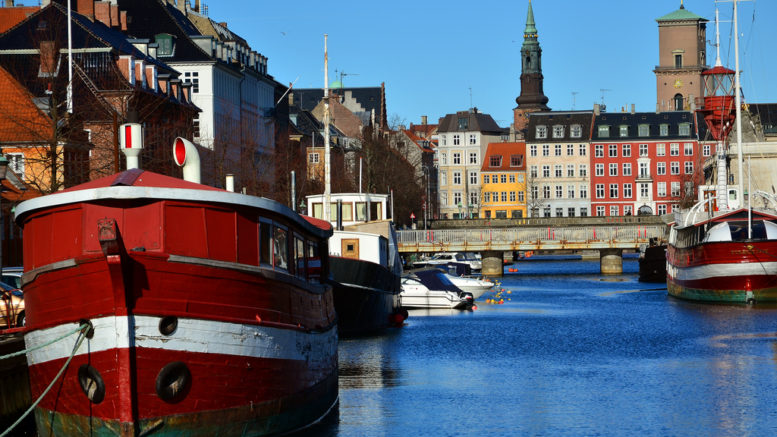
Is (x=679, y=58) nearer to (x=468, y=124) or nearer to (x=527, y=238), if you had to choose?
(x=468, y=124)

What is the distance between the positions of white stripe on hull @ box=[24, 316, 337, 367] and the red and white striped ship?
0.06ft

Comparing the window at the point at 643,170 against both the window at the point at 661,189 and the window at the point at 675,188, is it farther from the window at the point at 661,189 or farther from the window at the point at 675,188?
the window at the point at 675,188

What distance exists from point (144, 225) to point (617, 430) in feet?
32.2

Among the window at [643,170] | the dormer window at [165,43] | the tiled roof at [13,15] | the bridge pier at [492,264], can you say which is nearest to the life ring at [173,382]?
the tiled roof at [13,15]

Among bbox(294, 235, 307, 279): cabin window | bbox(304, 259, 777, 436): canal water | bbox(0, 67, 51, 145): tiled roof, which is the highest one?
bbox(0, 67, 51, 145): tiled roof

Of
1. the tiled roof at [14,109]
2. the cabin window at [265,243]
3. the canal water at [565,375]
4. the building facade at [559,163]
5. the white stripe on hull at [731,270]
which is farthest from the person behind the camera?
the building facade at [559,163]

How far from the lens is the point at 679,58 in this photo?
186m

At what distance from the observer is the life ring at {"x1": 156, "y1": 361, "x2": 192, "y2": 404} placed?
17875mm

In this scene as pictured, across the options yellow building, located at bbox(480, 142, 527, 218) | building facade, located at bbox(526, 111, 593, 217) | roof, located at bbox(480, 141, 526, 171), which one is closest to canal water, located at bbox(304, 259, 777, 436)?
building facade, located at bbox(526, 111, 593, 217)

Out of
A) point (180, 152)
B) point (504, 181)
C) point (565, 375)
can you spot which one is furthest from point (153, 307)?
point (504, 181)

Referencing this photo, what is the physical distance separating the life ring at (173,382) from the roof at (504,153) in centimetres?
15082

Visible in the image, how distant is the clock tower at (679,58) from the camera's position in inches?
7229

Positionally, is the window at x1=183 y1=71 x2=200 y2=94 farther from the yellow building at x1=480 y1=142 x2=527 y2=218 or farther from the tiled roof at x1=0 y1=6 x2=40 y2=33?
the yellow building at x1=480 y1=142 x2=527 y2=218

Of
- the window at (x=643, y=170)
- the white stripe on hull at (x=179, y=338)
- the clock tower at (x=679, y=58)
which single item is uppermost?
the clock tower at (x=679, y=58)
